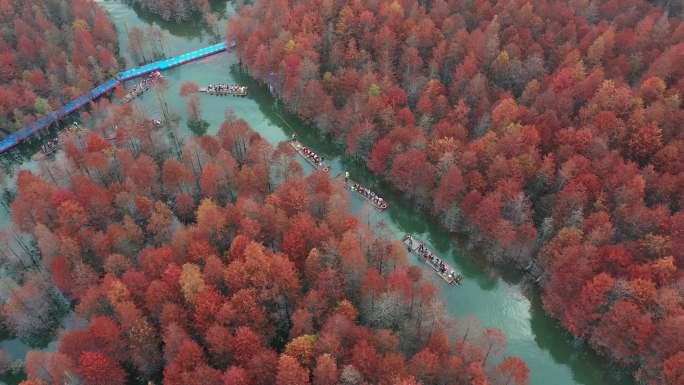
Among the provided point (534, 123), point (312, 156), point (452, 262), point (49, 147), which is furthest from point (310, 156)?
point (49, 147)

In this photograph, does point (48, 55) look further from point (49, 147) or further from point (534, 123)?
point (534, 123)

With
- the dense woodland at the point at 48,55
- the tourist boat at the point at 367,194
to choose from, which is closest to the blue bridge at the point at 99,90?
the dense woodland at the point at 48,55

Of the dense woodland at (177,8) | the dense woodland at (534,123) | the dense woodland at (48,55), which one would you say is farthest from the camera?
the dense woodland at (177,8)

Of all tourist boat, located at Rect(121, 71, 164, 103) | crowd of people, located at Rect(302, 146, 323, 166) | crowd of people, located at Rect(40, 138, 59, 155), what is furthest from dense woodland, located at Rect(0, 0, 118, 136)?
crowd of people, located at Rect(302, 146, 323, 166)

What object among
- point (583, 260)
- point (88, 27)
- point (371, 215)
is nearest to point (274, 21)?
point (88, 27)

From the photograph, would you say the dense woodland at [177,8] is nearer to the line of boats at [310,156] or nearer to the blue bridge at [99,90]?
the blue bridge at [99,90]

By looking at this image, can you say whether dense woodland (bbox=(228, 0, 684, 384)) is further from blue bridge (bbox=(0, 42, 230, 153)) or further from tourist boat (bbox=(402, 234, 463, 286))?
blue bridge (bbox=(0, 42, 230, 153))
